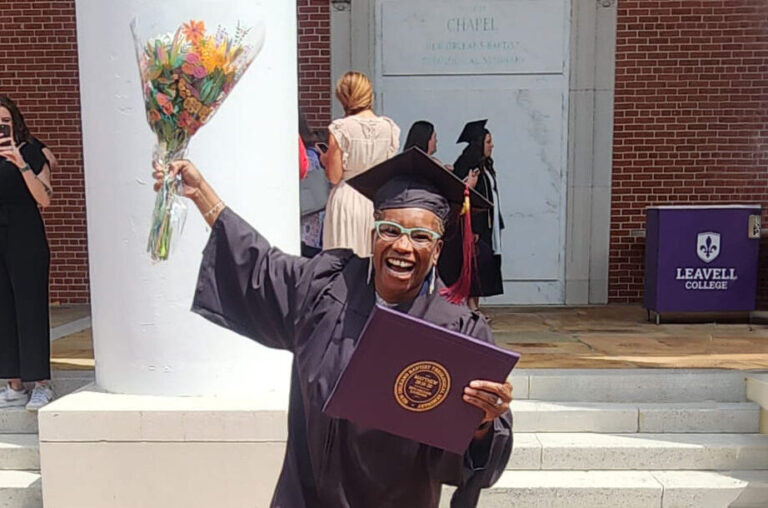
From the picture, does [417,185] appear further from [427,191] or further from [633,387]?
[633,387]

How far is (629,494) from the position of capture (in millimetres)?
4172

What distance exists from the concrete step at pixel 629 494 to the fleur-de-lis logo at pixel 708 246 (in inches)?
120

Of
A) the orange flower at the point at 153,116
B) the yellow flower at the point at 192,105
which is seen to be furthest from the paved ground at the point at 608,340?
the yellow flower at the point at 192,105

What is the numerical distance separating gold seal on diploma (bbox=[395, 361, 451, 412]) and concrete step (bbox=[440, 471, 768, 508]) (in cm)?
265

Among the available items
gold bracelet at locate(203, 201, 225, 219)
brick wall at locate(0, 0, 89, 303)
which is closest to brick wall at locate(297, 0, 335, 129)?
brick wall at locate(0, 0, 89, 303)

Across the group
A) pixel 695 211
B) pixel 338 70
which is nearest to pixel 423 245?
pixel 695 211

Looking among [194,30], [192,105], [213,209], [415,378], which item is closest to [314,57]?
[194,30]

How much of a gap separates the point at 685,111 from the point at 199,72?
6.54 m

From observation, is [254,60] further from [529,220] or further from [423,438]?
[529,220]

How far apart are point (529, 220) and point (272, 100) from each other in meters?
4.85

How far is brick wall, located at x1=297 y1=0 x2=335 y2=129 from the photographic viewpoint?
26.0ft

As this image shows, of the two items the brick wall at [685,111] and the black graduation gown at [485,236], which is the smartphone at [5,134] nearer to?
the black graduation gown at [485,236]

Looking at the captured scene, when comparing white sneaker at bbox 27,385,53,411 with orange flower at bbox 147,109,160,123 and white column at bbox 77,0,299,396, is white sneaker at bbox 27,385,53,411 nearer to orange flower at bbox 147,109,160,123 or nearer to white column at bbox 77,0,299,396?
white column at bbox 77,0,299,396

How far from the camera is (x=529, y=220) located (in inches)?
320
